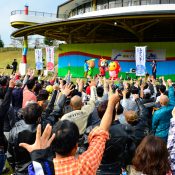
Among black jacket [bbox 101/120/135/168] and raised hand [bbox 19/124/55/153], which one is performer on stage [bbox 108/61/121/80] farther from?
raised hand [bbox 19/124/55/153]

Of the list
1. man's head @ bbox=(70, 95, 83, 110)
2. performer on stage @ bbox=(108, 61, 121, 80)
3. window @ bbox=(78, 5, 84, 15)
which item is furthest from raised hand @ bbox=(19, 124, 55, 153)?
window @ bbox=(78, 5, 84, 15)

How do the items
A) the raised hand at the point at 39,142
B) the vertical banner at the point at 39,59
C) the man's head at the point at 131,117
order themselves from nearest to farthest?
the raised hand at the point at 39,142, the man's head at the point at 131,117, the vertical banner at the point at 39,59

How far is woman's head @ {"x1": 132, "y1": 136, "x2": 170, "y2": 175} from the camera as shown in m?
2.64

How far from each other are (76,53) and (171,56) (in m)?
8.61

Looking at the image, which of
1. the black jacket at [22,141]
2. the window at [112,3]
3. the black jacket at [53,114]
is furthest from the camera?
the window at [112,3]

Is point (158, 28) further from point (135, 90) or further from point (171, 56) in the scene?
point (135, 90)

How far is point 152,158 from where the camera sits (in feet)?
8.69

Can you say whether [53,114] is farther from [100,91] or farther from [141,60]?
[141,60]

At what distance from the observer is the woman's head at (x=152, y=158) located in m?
2.64

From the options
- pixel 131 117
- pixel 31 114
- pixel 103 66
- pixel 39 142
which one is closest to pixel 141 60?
pixel 103 66

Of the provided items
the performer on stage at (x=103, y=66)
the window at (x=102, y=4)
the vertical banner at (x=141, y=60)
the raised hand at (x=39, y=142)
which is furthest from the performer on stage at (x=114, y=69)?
the raised hand at (x=39, y=142)

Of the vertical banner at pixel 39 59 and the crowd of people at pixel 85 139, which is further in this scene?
the vertical banner at pixel 39 59

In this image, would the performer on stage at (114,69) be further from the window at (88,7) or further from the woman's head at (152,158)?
the woman's head at (152,158)

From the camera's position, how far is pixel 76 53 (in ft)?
99.8
